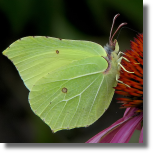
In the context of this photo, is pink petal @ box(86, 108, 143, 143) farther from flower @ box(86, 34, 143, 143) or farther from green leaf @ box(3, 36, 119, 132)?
green leaf @ box(3, 36, 119, 132)

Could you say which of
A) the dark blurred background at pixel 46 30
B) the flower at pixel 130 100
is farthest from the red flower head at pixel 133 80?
the dark blurred background at pixel 46 30

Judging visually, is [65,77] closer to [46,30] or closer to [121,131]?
[121,131]

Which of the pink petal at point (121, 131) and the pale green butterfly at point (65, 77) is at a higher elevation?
the pale green butterfly at point (65, 77)

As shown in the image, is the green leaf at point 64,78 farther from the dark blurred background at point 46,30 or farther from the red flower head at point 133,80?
the dark blurred background at point 46,30

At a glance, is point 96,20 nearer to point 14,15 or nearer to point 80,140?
point 14,15

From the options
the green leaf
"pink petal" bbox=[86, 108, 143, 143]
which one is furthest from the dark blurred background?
"pink petal" bbox=[86, 108, 143, 143]

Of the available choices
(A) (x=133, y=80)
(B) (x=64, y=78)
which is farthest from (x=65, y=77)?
(A) (x=133, y=80)
